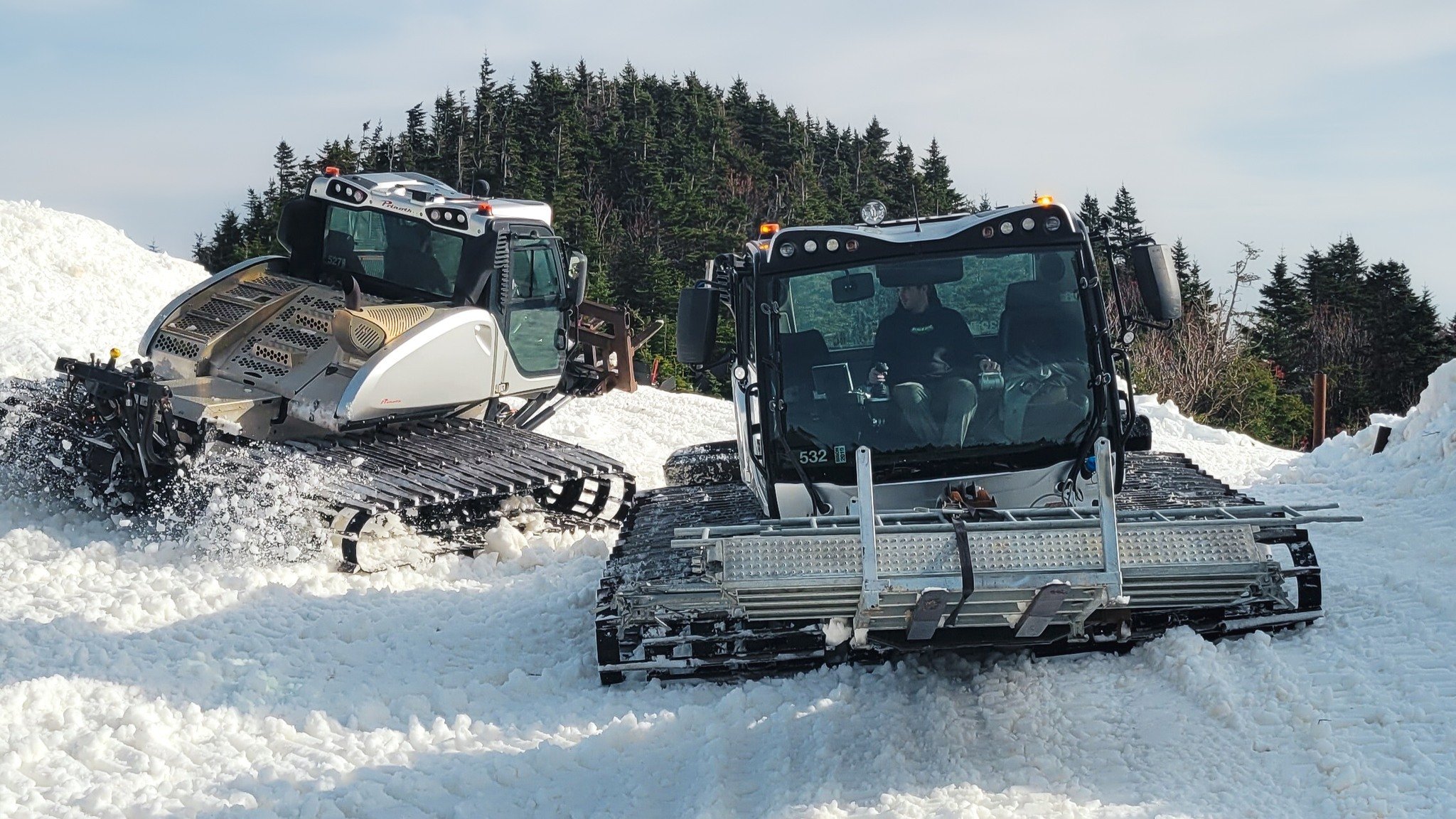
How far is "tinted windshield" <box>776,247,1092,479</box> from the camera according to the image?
18.6 feet

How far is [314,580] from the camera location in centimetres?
750

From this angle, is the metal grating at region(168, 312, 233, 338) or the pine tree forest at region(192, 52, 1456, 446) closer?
the metal grating at region(168, 312, 233, 338)

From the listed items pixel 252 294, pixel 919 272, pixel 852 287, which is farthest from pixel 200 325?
pixel 919 272

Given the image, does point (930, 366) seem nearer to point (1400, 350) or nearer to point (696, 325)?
point (696, 325)

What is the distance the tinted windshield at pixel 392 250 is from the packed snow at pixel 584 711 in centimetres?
296

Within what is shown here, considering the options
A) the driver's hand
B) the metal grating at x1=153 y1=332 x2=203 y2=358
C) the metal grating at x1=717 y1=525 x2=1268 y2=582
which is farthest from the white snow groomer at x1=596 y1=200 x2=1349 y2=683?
the metal grating at x1=153 y1=332 x2=203 y2=358

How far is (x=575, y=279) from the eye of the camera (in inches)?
422

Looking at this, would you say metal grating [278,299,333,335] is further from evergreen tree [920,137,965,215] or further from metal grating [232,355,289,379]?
evergreen tree [920,137,965,215]

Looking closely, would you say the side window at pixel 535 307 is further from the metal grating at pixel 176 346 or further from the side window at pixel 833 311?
the side window at pixel 833 311

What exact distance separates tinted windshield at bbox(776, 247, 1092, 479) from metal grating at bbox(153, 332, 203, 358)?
5.56 m

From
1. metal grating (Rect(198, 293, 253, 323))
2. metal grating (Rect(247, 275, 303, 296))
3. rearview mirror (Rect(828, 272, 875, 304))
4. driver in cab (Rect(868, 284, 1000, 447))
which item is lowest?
driver in cab (Rect(868, 284, 1000, 447))

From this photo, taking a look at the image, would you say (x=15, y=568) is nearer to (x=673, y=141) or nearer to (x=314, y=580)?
(x=314, y=580)

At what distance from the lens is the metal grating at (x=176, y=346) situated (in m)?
9.52

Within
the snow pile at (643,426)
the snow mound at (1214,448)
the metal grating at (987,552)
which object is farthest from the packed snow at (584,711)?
the snow pile at (643,426)
